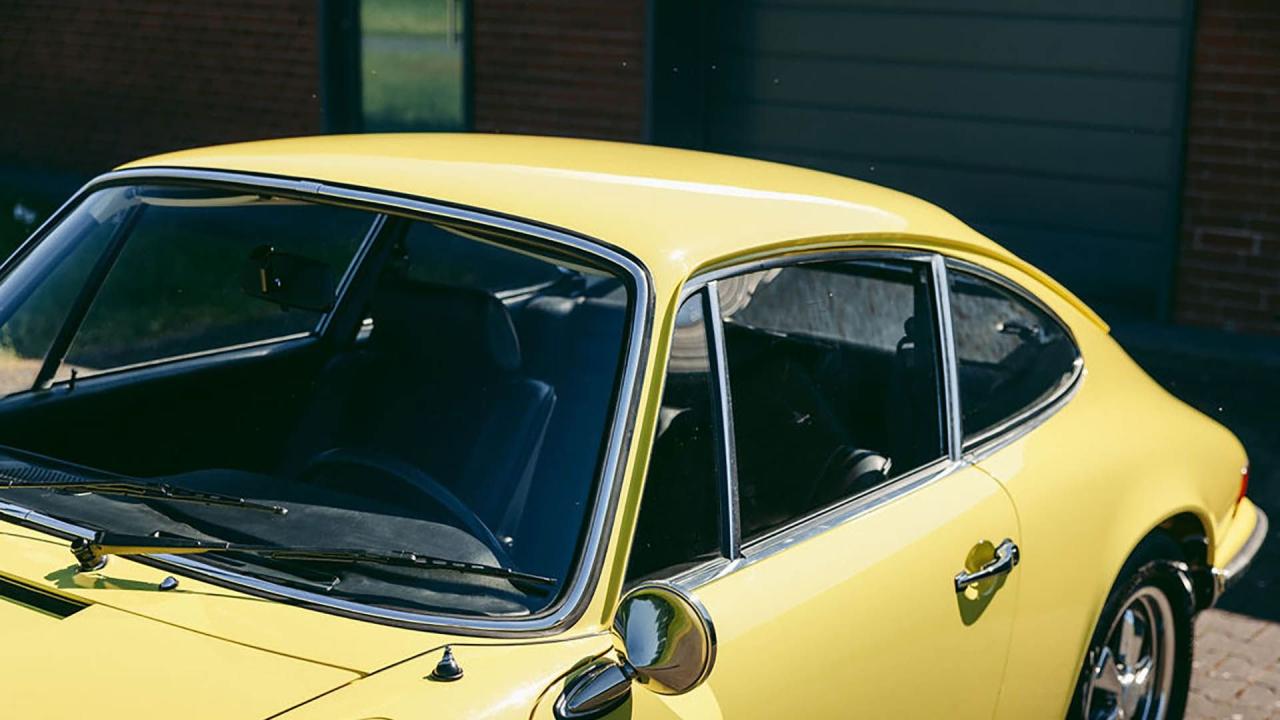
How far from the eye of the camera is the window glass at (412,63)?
12.5 metres

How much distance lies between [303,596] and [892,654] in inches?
44.7

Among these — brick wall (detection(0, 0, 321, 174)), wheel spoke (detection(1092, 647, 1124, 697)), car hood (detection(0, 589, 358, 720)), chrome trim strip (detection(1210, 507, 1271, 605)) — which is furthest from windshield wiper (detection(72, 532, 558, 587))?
brick wall (detection(0, 0, 321, 174))

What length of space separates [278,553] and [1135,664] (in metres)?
2.48

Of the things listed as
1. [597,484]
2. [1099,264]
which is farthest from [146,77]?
[597,484]

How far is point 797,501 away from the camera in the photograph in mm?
3232

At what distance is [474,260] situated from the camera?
206 inches

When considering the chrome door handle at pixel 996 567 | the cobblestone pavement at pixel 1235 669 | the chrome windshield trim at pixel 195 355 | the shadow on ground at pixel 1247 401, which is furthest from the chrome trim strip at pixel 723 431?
the shadow on ground at pixel 1247 401

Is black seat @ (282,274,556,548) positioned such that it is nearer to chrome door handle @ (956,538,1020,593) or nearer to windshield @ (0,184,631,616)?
windshield @ (0,184,631,616)

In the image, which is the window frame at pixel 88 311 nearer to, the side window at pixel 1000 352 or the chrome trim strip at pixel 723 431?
the chrome trim strip at pixel 723 431

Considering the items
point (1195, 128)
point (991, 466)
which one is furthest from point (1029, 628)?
point (1195, 128)

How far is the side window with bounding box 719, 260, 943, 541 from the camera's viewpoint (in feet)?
10.5

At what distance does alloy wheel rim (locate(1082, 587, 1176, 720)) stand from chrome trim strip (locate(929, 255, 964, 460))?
2.47ft

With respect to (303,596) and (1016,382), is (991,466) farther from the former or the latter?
(303,596)

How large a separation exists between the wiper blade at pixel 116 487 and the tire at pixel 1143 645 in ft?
6.60
